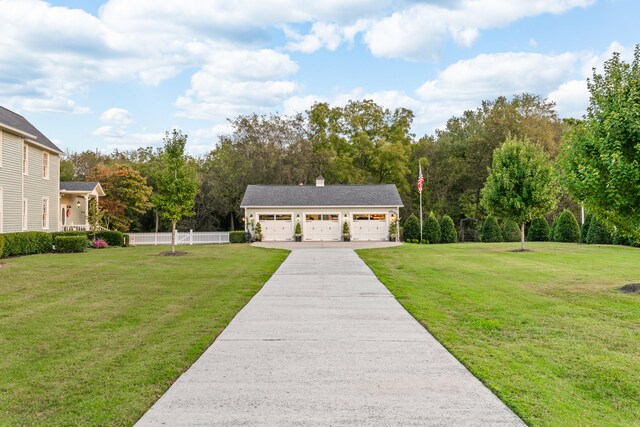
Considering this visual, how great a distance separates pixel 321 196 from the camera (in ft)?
106

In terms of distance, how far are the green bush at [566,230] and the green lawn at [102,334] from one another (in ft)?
76.7

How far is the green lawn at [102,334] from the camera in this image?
4156 millimetres

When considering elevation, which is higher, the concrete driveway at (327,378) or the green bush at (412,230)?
the green bush at (412,230)

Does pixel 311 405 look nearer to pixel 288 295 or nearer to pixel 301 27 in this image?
pixel 288 295

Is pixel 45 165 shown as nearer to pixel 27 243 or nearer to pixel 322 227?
pixel 27 243

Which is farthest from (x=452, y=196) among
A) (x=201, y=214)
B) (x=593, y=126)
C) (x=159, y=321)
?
(x=159, y=321)

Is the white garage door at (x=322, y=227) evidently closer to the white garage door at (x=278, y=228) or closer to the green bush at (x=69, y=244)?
the white garage door at (x=278, y=228)

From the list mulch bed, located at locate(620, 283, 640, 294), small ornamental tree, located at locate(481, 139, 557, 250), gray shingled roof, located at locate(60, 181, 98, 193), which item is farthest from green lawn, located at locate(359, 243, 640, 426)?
gray shingled roof, located at locate(60, 181, 98, 193)

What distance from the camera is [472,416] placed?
3.79m

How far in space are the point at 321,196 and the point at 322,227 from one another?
2.19 meters

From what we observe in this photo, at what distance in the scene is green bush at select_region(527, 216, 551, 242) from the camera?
106 ft

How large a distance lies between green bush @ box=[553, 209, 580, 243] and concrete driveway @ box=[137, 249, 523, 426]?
86.2ft

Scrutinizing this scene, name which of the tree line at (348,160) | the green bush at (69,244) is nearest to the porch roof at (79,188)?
the tree line at (348,160)

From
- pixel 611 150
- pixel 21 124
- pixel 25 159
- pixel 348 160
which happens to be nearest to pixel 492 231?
pixel 348 160
